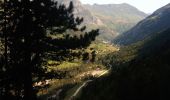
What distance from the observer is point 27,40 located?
28.1 metres

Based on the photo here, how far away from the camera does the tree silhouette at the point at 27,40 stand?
27875mm

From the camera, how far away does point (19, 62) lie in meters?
28.3

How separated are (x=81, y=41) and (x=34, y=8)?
454cm

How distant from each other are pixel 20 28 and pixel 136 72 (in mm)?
10846

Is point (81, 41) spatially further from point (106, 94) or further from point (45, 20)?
point (106, 94)

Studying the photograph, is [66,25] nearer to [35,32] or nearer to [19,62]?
[35,32]

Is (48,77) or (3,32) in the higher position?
(3,32)

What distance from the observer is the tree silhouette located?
27.9m

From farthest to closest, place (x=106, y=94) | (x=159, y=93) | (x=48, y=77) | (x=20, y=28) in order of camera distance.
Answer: (x=106, y=94) < (x=48, y=77) < (x=20, y=28) < (x=159, y=93)

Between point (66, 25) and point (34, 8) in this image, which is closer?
point (34, 8)

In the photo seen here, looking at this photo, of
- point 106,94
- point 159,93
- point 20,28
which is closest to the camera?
point 159,93

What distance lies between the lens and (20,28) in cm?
2786

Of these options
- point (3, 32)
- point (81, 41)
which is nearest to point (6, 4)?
point (3, 32)

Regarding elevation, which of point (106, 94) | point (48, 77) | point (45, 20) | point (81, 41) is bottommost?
point (106, 94)
